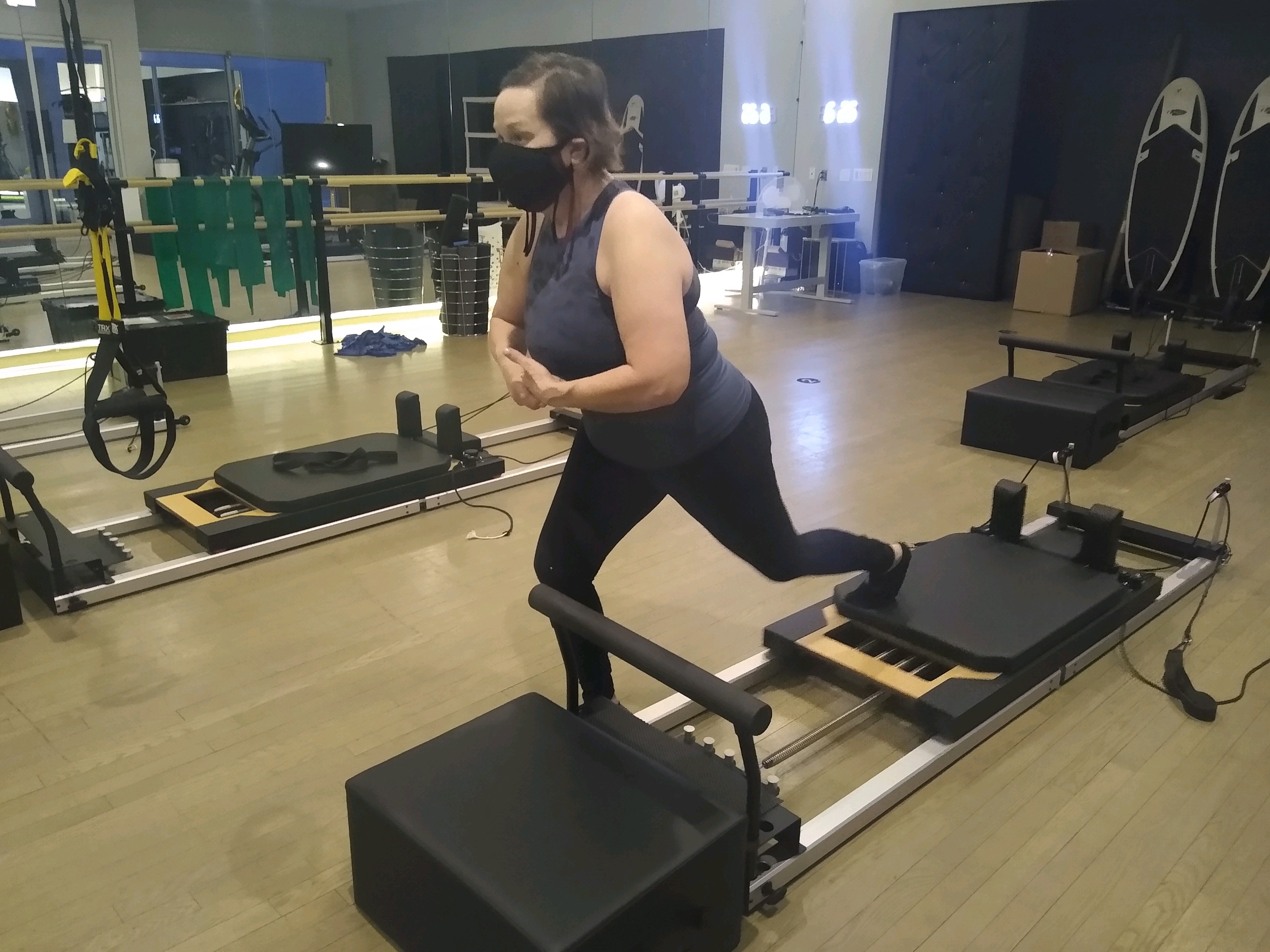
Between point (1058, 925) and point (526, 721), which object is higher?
point (526, 721)

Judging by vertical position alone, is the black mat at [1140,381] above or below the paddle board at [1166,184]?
below

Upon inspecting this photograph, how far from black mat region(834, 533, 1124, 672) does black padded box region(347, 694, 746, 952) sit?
87 centimetres

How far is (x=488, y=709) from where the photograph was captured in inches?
85.3

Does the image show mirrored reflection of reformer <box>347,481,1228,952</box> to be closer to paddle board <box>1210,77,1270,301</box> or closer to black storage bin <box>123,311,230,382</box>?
black storage bin <box>123,311,230,382</box>

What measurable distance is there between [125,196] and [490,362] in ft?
7.79

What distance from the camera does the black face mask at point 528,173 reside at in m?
1.46

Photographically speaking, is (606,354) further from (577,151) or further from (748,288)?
(748,288)

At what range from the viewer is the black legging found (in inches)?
64.7

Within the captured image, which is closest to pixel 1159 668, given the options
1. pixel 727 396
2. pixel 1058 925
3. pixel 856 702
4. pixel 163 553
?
pixel 856 702

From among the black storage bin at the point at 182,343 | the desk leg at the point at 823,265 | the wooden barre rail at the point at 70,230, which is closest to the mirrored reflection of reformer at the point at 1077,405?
the desk leg at the point at 823,265

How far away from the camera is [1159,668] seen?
2.35m

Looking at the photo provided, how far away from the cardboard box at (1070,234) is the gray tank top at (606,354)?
268 inches

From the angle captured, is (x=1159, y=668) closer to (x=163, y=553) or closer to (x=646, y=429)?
(x=646, y=429)

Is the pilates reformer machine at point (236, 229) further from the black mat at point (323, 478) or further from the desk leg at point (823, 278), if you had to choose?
the desk leg at point (823, 278)
